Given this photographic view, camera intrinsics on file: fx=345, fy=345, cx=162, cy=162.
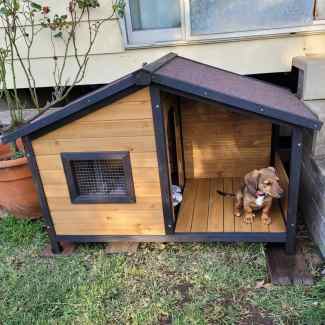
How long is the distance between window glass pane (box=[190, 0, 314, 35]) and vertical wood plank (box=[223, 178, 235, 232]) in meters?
1.42

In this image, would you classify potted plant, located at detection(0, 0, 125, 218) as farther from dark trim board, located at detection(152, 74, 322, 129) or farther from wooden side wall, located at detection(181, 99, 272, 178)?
dark trim board, located at detection(152, 74, 322, 129)

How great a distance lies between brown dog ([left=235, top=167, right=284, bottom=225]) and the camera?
2.35 meters

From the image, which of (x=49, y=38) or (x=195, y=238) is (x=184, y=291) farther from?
(x=49, y=38)

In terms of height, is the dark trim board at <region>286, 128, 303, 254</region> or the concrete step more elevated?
the concrete step

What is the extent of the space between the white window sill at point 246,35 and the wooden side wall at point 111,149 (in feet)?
4.37

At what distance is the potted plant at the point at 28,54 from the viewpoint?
2.99 metres

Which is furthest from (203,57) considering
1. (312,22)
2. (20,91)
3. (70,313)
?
(70,313)

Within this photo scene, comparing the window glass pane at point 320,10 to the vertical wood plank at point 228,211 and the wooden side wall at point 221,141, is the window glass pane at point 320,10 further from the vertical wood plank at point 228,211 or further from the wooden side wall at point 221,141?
the vertical wood plank at point 228,211

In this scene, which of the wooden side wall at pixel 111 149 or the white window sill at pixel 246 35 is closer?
the wooden side wall at pixel 111 149

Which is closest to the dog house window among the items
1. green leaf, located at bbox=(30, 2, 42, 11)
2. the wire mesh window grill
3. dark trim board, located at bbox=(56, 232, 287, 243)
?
the wire mesh window grill

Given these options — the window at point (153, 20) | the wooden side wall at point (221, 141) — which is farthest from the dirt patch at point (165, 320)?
the window at point (153, 20)

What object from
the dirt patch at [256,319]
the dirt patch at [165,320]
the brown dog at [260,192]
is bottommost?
the dirt patch at [256,319]

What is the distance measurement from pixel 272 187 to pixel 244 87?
28.1 inches

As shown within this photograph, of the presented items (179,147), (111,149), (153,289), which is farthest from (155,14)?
(153,289)
